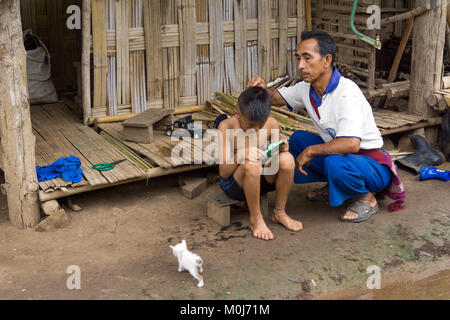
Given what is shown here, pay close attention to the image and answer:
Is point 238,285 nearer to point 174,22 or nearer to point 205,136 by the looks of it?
point 205,136

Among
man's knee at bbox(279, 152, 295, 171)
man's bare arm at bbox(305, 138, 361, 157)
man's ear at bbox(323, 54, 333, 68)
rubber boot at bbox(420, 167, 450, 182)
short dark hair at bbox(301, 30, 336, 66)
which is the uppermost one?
short dark hair at bbox(301, 30, 336, 66)

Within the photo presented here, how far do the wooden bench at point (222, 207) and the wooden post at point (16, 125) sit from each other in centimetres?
144

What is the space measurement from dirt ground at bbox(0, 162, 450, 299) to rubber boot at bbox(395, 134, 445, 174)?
70cm

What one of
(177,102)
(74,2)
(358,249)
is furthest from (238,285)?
(74,2)

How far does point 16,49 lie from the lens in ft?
14.2

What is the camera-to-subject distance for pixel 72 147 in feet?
18.5

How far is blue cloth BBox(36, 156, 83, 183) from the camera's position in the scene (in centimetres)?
480

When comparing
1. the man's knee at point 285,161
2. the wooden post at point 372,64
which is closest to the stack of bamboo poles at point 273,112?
the wooden post at point 372,64

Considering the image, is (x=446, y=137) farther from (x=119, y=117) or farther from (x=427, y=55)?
(x=119, y=117)

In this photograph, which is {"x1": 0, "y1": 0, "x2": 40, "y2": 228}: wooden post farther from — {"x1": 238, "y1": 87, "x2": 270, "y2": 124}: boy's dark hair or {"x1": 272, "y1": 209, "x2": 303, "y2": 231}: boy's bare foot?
{"x1": 272, "y1": 209, "x2": 303, "y2": 231}: boy's bare foot

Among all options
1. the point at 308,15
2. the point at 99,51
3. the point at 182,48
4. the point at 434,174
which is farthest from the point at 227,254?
the point at 308,15

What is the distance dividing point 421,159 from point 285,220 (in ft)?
7.16

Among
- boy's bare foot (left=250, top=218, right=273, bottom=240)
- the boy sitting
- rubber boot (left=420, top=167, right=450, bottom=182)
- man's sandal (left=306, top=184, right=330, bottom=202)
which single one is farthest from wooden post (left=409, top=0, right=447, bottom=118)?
boy's bare foot (left=250, top=218, right=273, bottom=240)

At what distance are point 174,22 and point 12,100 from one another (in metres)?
2.54
